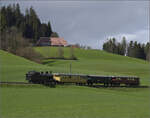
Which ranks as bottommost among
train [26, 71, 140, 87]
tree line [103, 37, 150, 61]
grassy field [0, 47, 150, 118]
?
grassy field [0, 47, 150, 118]

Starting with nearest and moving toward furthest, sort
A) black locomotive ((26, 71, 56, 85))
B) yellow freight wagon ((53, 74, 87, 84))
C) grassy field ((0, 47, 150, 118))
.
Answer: grassy field ((0, 47, 150, 118))
black locomotive ((26, 71, 56, 85))
yellow freight wagon ((53, 74, 87, 84))

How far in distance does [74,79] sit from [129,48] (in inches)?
5632

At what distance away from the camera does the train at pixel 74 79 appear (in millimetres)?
41906

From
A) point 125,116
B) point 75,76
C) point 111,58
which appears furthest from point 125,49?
point 125,116

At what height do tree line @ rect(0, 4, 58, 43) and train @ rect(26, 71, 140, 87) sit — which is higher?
tree line @ rect(0, 4, 58, 43)

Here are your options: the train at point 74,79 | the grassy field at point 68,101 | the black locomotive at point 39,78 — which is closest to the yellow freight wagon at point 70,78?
the train at point 74,79

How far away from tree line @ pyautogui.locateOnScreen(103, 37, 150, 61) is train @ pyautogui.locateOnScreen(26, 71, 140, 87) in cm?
11426

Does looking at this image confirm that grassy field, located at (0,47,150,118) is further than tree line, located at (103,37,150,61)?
No

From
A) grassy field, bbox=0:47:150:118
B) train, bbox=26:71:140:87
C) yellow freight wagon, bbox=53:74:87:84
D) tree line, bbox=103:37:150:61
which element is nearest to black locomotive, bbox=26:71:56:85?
train, bbox=26:71:140:87

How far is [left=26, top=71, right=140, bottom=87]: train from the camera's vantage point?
41.9 m

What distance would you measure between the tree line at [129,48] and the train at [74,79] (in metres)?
114

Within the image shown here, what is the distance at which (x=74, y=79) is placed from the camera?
4453 centimetres

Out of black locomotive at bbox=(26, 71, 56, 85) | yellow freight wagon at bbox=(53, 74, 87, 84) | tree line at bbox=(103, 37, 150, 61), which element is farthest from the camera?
tree line at bbox=(103, 37, 150, 61)

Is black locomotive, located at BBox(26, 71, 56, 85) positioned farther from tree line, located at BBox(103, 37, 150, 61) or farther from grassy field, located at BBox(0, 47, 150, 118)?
tree line, located at BBox(103, 37, 150, 61)
